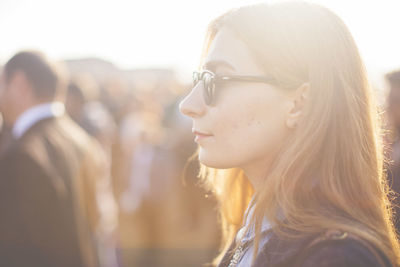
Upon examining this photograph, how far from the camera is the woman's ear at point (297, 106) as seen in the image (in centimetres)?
139

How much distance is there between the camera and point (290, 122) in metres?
1.40

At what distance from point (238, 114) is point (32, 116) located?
7.79 ft

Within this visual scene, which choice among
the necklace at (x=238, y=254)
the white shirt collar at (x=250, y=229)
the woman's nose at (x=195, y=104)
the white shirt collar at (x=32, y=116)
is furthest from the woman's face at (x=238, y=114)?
the white shirt collar at (x=32, y=116)

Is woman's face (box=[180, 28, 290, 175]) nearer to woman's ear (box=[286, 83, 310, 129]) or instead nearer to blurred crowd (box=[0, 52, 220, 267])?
woman's ear (box=[286, 83, 310, 129])

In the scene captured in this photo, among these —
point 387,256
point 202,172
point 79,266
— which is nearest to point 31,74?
point 79,266

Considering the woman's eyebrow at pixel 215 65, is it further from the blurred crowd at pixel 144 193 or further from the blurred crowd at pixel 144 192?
the blurred crowd at pixel 144 193

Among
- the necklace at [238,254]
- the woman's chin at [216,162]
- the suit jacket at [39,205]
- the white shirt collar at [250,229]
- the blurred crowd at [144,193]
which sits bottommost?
the blurred crowd at [144,193]

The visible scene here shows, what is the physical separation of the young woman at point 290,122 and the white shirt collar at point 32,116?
2.13 meters

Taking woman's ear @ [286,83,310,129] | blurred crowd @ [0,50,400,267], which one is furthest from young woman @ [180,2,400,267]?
blurred crowd @ [0,50,400,267]

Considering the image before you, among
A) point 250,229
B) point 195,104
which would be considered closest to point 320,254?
point 250,229

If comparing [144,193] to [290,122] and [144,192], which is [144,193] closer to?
[144,192]

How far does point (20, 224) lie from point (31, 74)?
4.35ft

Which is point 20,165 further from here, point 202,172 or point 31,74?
point 202,172

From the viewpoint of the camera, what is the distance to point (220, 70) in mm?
1463
